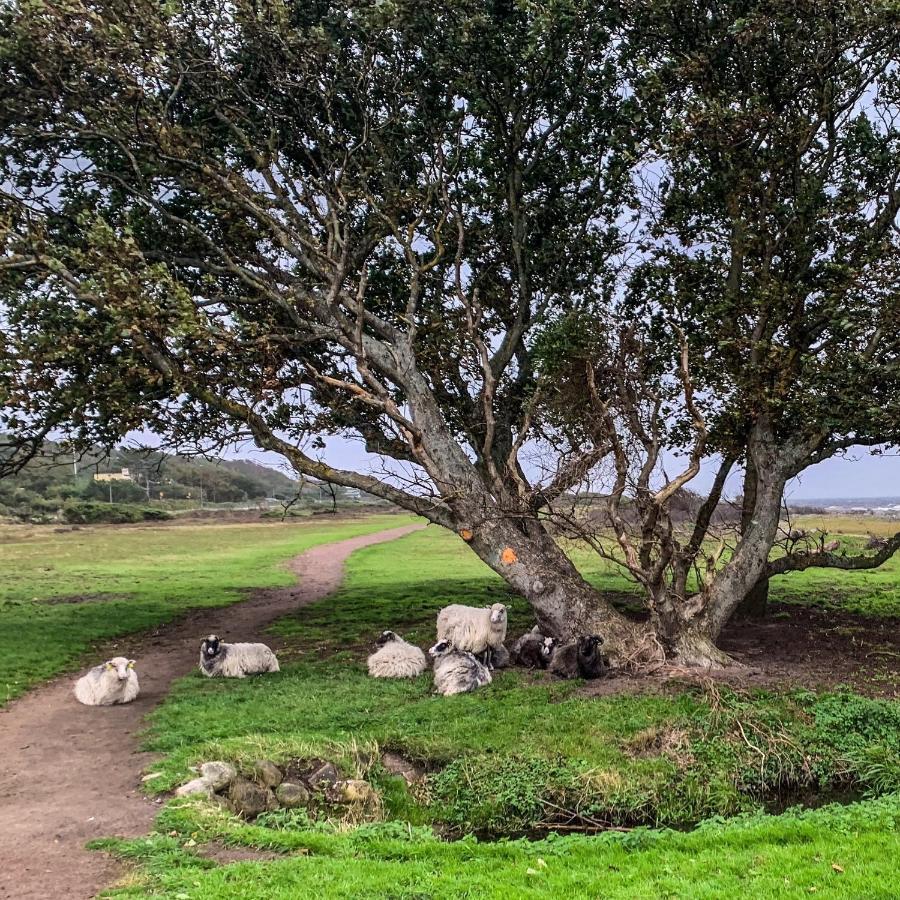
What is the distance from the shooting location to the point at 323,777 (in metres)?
11.4

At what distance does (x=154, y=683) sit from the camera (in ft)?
57.0

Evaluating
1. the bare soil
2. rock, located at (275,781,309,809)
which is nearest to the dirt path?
rock, located at (275,781,309,809)

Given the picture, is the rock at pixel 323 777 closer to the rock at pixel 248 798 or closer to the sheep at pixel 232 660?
the rock at pixel 248 798

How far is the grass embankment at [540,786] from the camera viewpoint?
27.7ft

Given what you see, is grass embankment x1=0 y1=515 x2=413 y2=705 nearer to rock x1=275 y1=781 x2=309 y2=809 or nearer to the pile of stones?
the pile of stones

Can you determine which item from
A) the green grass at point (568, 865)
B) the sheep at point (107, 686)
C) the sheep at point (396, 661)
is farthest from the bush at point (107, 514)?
the green grass at point (568, 865)

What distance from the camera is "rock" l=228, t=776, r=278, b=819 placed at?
10.7m

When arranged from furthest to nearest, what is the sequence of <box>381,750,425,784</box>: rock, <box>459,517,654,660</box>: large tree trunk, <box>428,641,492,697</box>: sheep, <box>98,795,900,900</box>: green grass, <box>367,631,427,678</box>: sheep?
<box>459,517,654,660</box>: large tree trunk, <box>367,631,427,678</box>: sheep, <box>428,641,492,697</box>: sheep, <box>381,750,425,784</box>: rock, <box>98,795,900,900</box>: green grass

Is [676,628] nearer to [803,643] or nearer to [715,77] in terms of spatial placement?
[803,643]

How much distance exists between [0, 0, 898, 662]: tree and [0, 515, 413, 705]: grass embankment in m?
5.67

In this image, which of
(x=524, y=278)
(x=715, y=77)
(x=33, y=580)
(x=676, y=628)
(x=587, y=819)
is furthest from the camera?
(x=33, y=580)

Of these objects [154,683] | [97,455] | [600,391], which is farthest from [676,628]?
[97,455]

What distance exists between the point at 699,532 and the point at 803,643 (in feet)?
12.2

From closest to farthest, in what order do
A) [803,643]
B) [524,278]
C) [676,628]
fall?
[676,628], [803,643], [524,278]
